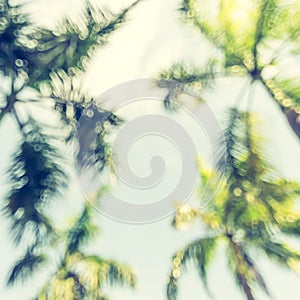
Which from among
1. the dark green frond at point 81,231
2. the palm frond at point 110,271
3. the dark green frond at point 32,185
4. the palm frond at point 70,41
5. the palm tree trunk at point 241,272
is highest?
the palm frond at point 70,41

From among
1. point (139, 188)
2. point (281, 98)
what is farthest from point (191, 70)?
point (139, 188)

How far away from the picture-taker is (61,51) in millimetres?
10469

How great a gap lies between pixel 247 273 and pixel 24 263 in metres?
4.05

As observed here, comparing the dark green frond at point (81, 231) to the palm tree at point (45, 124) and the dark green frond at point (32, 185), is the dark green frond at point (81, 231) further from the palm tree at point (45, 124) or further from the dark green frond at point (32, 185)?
the dark green frond at point (32, 185)

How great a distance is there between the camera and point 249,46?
34.4 ft

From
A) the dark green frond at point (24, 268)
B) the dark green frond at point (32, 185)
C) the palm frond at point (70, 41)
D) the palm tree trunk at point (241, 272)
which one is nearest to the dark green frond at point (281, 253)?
the palm tree trunk at point (241, 272)

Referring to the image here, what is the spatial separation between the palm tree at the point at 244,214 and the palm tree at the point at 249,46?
0.82 meters

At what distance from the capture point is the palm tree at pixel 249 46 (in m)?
10.0

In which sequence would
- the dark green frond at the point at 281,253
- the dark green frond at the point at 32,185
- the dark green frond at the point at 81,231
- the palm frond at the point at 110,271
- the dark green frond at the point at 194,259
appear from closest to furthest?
the dark green frond at the point at 281,253, the dark green frond at the point at 32,185, the dark green frond at the point at 194,259, the palm frond at the point at 110,271, the dark green frond at the point at 81,231

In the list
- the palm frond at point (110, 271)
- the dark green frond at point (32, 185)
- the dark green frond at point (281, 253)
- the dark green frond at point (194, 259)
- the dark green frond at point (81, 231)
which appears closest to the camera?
the dark green frond at point (281, 253)

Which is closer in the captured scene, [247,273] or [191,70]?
[247,273]

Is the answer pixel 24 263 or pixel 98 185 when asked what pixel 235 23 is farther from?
pixel 24 263

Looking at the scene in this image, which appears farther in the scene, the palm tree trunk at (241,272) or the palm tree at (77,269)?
the palm tree at (77,269)

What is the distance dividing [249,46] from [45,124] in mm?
4165
